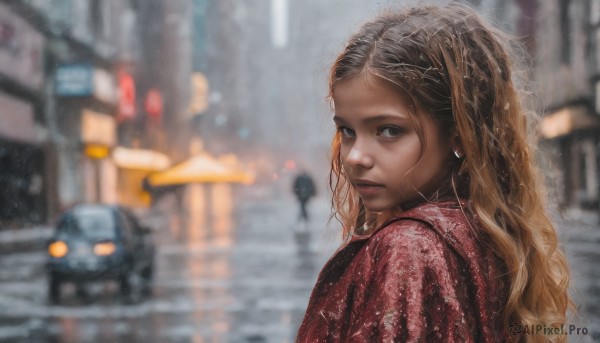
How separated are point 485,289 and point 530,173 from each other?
0.33 m

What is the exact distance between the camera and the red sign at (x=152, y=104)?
3744 cm

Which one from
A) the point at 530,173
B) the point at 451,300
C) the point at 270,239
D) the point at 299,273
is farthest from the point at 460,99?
the point at 270,239

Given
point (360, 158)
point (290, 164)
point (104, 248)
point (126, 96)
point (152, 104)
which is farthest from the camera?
point (152, 104)

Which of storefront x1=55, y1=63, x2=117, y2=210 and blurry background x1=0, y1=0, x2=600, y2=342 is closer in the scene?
blurry background x1=0, y1=0, x2=600, y2=342

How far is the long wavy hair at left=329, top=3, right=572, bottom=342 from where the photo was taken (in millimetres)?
1287

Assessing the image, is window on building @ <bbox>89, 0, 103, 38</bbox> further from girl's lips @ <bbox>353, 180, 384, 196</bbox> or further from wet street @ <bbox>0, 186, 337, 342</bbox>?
girl's lips @ <bbox>353, 180, 384, 196</bbox>

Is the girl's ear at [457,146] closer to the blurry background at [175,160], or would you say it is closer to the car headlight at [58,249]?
the blurry background at [175,160]

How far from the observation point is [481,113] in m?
1.35

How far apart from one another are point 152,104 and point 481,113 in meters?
38.1

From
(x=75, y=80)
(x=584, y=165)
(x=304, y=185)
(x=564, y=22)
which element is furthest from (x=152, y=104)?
(x=304, y=185)

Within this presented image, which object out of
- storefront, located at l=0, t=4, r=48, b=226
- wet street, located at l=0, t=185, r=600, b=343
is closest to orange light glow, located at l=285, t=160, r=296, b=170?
wet street, located at l=0, t=185, r=600, b=343

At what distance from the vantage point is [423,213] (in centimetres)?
121

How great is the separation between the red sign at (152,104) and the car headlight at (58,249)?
27565mm

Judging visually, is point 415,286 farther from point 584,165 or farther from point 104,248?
point 584,165
